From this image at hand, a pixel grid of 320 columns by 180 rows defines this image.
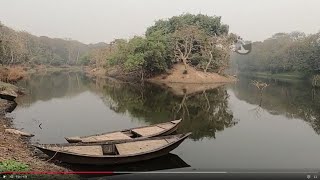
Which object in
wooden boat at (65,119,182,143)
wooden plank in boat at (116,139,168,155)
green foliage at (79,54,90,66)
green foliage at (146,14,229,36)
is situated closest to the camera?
wooden plank in boat at (116,139,168,155)

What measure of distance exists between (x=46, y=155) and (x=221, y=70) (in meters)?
49.1

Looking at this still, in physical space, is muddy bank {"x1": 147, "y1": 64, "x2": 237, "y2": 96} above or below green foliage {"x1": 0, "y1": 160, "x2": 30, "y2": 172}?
above

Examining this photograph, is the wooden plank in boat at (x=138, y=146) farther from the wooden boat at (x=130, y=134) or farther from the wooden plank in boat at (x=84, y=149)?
the wooden boat at (x=130, y=134)

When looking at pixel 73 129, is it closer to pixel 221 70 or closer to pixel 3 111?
A: pixel 3 111

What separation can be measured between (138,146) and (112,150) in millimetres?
948

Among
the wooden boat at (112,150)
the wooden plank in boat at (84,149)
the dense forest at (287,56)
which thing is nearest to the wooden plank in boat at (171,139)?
the wooden boat at (112,150)

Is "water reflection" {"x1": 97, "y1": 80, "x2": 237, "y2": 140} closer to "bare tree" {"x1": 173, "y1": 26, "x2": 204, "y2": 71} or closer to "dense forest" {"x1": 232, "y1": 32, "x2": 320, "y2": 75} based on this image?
"bare tree" {"x1": 173, "y1": 26, "x2": 204, "y2": 71}

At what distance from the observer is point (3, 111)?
21.4 metres

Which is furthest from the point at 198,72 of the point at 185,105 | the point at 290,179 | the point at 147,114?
the point at 290,179

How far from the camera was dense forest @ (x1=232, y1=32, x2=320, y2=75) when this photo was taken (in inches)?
2272

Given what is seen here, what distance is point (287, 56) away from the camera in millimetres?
69688

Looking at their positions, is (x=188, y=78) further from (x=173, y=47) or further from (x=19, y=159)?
(x=19, y=159)

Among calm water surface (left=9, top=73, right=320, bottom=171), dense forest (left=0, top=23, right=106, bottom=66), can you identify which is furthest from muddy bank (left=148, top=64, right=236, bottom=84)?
dense forest (left=0, top=23, right=106, bottom=66)

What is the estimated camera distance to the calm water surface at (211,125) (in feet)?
42.3
